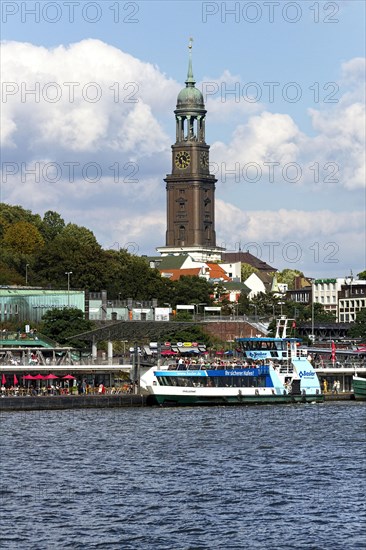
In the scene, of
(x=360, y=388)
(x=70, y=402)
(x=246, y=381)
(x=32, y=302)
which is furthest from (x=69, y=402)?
(x=32, y=302)

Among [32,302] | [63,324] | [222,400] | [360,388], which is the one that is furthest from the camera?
[32,302]

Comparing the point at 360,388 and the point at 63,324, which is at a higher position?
the point at 63,324

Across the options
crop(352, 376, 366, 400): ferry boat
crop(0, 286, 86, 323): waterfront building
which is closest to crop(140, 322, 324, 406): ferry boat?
crop(352, 376, 366, 400): ferry boat

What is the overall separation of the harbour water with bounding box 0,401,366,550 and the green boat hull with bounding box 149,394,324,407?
13672mm

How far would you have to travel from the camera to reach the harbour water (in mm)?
60062

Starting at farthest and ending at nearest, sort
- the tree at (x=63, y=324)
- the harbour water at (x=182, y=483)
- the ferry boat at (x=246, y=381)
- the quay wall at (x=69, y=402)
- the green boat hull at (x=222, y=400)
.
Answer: the tree at (x=63, y=324), the ferry boat at (x=246, y=381), the green boat hull at (x=222, y=400), the quay wall at (x=69, y=402), the harbour water at (x=182, y=483)

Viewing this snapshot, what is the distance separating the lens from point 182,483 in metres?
73.7

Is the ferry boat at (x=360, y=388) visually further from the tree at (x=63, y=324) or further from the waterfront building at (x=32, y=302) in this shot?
the waterfront building at (x=32, y=302)

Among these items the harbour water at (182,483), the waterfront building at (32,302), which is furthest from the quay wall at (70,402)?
the waterfront building at (32,302)

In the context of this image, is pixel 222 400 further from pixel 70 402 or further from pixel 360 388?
pixel 360 388

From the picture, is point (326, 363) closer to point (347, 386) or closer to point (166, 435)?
point (347, 386)

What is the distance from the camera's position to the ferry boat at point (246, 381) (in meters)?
124

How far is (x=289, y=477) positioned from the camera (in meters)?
75.4

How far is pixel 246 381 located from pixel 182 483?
53090mm
